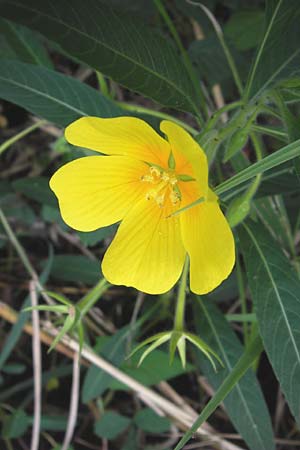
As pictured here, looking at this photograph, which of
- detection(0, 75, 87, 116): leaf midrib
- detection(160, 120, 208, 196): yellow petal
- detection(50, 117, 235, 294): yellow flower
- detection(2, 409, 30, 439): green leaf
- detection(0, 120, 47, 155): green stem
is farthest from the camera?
detection(2, 409, 30, 439): green leaf

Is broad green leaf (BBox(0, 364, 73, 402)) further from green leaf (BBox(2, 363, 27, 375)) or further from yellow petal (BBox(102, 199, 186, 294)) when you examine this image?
yellow petal (BBox(102, 199, 186, 294))

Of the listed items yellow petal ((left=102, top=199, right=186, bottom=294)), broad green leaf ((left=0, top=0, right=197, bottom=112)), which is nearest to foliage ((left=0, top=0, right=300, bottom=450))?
broad green leaf ((left=0, top=0, right=197, bottom=112))

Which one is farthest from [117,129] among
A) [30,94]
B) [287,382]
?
[287,382]

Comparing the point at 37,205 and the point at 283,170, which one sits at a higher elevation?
the point at 37,205

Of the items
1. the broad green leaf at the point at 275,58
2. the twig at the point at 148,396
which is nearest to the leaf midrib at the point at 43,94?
the broad green leaf at the point at 275,58

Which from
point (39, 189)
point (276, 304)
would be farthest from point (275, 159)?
point (39, 189)

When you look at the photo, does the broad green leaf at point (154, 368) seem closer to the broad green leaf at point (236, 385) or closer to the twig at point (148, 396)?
the twig at point (148, 396)

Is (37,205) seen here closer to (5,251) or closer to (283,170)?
(5,251)
